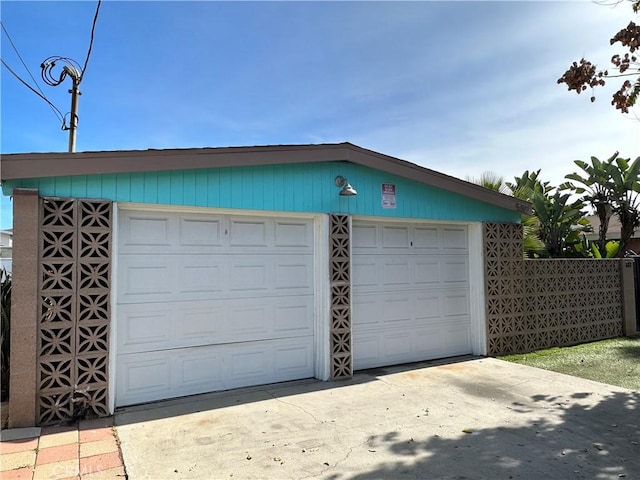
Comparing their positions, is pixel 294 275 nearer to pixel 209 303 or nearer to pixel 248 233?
pixel 248 233

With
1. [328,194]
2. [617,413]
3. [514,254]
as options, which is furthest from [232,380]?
[514,254]

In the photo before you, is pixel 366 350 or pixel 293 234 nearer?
pixel 293 234

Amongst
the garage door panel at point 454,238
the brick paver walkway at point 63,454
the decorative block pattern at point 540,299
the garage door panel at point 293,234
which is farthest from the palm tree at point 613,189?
the brick paver walkway at point 63,454

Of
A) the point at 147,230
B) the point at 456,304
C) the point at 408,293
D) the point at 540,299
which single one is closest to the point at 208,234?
the point at 147,230

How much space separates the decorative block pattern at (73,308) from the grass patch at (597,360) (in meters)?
6.38

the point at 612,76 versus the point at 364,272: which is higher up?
the point at 612,76

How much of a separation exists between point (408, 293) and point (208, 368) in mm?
3466

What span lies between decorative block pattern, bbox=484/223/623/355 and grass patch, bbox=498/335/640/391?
0.92 feet

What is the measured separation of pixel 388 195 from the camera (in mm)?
6711

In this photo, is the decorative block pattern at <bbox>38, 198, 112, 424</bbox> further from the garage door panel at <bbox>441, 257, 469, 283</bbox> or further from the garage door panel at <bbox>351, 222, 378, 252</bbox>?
the garage door panel at <bbox>441, 257, 469, 283</bbox>

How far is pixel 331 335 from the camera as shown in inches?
241

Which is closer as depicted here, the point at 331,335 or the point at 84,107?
the point at 331,335

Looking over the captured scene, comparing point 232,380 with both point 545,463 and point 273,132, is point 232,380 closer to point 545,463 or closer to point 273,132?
point 545,463

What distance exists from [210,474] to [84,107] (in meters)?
8.57
